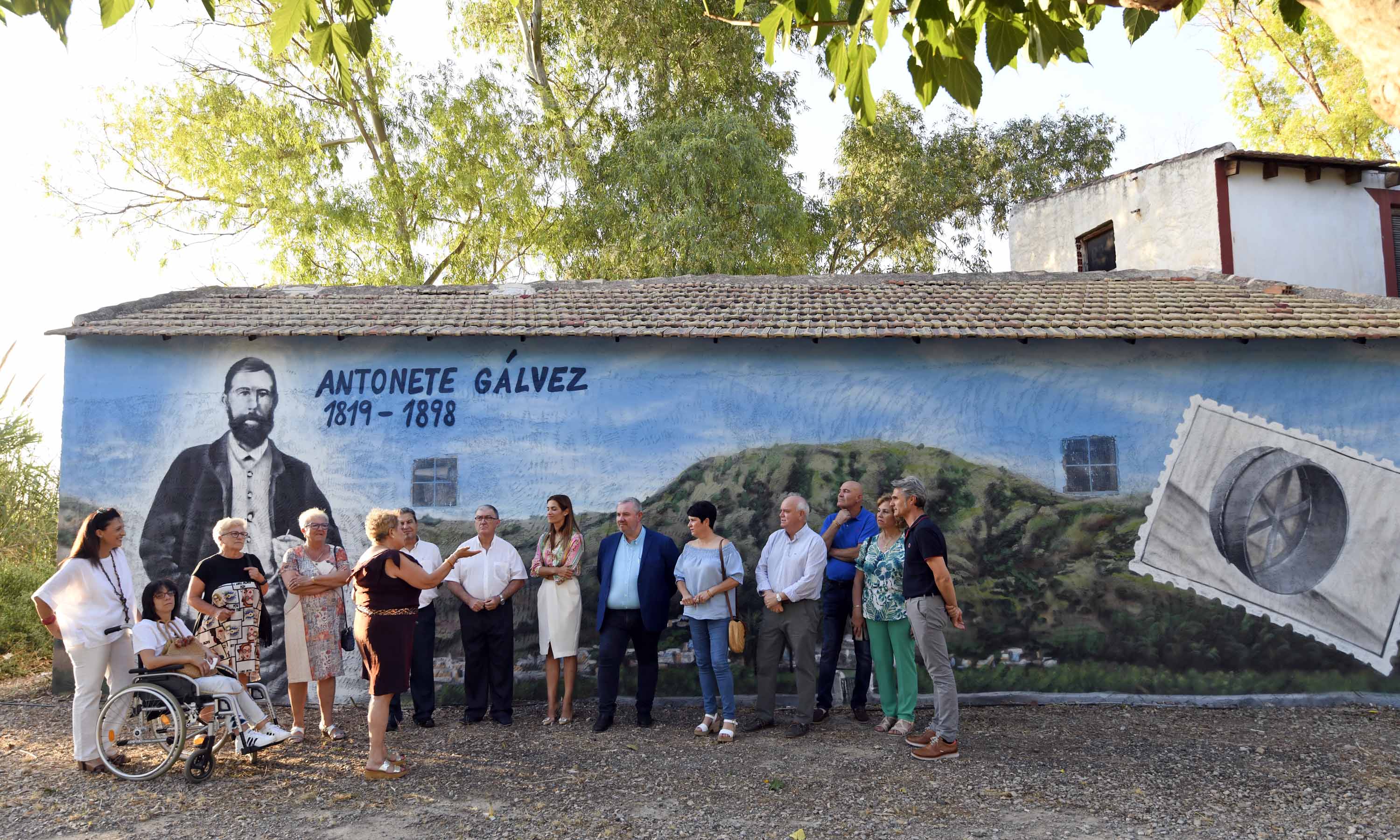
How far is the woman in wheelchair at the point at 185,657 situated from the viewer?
6.47 m

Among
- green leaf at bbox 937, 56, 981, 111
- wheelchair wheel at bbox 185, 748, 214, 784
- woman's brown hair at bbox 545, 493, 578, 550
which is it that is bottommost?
wheelchair wheel at bbox 185, 748, 214, 784

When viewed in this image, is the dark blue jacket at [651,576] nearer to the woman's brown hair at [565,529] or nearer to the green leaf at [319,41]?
the woman's brown hair at [565,529]

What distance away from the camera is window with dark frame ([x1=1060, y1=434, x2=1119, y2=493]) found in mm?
9117

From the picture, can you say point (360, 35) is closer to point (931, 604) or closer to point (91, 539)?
point (91, 539)

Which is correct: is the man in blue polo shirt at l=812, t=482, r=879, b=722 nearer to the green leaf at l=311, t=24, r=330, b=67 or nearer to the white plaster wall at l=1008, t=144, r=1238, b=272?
the green leaf at l=311, t=24, r=330, b=67

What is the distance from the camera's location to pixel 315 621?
7.37 meters

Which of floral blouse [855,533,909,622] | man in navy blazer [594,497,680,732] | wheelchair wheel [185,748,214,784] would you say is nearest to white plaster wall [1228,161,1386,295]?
floral blouse [855,533,909,622]

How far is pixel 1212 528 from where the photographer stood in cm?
902

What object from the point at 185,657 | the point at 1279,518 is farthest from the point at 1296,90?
the point at 185,657

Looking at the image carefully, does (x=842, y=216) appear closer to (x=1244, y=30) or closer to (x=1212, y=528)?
(x=1244, y=30)

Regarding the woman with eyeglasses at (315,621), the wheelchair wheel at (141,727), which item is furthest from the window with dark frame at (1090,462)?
the wheelchair wheel at (141,727)

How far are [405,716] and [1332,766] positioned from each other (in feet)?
23.1

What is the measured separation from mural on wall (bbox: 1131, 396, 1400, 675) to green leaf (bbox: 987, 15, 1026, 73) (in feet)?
20.5

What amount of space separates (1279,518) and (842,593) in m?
4.32
